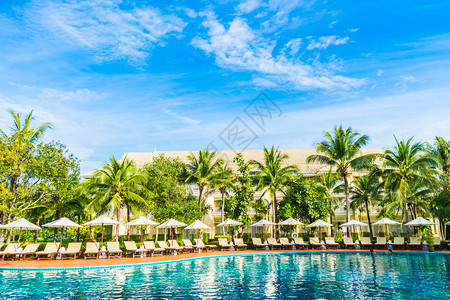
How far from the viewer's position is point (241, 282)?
1193 cm

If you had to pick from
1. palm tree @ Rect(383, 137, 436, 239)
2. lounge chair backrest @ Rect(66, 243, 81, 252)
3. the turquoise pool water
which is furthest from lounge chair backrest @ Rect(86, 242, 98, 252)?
palm tree @ Rect(383, 137, 436, 239)

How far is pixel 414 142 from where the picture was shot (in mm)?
24609

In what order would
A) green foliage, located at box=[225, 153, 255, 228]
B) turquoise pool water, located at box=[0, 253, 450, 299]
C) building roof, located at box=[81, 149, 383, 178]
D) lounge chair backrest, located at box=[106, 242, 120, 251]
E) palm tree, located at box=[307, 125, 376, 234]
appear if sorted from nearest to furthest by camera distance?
turquoise pool water, located at box=[0, 253, 450, 299], lounge chair backrest, located at box=[106, 242, 120, 251], palm tree, located at box=[307, 125, 376, 234], green foliage, located at box=[225, 153, 255, 228], building roof, located at box=[81, 149, 383, 178]

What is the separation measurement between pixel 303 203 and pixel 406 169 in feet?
26.9

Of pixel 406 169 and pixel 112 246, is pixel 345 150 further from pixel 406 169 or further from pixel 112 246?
pixel 112 246

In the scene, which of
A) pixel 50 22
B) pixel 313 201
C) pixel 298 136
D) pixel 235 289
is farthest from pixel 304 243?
pixel 50 22

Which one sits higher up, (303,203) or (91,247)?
(303,203)

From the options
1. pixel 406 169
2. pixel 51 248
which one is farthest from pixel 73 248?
pixel 406 169

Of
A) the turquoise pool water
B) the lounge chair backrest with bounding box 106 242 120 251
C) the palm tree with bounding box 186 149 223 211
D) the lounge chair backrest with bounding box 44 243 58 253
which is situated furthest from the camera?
the palm tree with bounding box 186 149 223 211

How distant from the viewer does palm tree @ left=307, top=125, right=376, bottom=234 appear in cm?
2620

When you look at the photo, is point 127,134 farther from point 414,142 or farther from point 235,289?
point 414,142

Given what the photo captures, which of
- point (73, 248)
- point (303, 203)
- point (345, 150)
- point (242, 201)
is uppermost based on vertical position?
point (345, 150)

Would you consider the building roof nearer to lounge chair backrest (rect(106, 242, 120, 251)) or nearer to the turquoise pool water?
lounge chair backrest (rect(106, 242, 120, 251))

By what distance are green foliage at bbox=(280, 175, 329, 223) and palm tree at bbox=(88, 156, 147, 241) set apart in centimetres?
1197
